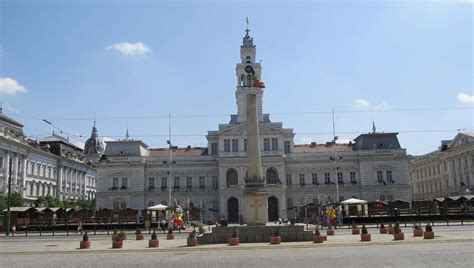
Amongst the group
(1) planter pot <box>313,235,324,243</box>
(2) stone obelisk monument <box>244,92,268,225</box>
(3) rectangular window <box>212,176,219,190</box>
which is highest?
(3) rectangular window <box>212,176,219,190</box>

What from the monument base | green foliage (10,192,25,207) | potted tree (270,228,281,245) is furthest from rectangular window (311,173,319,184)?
potted tree (270,228,281,245)

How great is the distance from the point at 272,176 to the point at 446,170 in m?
34.2

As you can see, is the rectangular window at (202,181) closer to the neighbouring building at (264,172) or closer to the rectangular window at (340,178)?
the neighbouring building at (264,172)

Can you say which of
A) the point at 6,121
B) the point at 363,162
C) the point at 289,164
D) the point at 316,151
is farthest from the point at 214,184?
the point at 6,121

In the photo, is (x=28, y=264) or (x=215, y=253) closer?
(x=28, y=264)

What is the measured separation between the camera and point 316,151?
76750mm

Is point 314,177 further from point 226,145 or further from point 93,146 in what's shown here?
point 93,146

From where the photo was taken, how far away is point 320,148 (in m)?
78.4

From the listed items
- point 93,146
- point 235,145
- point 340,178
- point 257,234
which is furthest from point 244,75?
point 93,146

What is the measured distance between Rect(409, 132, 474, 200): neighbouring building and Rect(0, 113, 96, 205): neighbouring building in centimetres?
6129

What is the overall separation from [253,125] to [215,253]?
10668mm

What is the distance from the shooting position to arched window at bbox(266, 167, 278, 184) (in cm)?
7256

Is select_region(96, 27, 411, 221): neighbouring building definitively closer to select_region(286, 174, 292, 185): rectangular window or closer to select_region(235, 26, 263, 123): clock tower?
select_region(286, 174, 292, 185): rectangular window

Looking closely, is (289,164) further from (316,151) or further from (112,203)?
(112,203)
